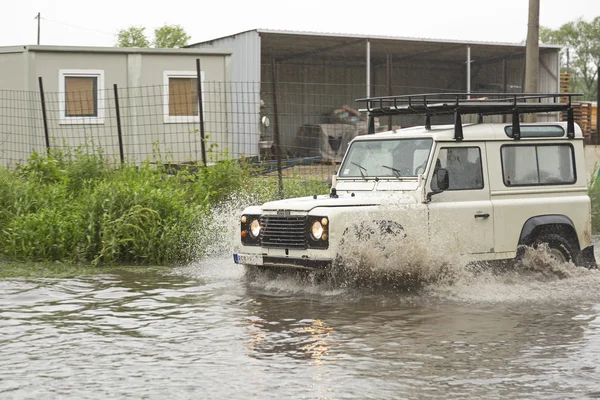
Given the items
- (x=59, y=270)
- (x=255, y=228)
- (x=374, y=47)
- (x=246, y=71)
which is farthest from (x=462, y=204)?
(x=374, y=47)

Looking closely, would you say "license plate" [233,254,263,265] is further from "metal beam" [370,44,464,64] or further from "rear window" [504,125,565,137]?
"metal beam" [370,44,464,64]

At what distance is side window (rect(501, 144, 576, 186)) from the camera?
11312 millimetres

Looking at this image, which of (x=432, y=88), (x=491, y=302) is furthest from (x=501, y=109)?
(x=432, y=88)

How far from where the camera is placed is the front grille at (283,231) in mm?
10070

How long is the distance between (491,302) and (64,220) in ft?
19.0

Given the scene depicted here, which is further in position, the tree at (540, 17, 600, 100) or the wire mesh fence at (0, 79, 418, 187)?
the tree at (540, 17, 600, 100)

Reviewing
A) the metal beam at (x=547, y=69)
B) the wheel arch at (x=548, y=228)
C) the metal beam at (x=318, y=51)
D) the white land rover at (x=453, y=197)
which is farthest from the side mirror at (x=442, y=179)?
A: the metal beam at (x=547, y=69)

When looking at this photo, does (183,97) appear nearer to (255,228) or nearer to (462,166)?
(255,228)

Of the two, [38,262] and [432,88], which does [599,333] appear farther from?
[432,88]

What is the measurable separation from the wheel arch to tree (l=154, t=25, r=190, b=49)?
7355cm

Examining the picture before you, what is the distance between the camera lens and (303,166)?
60.2 ft

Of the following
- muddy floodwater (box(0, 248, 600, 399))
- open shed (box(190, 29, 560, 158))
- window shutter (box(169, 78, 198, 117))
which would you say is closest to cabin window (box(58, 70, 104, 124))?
window shutter (box(169, 78, 198, 117))

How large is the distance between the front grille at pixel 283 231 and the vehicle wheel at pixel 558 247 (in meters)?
2.87

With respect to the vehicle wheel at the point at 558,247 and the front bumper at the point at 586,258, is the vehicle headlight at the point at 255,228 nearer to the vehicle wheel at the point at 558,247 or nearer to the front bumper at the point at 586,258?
the vehicle wheel at the point at 558,247
